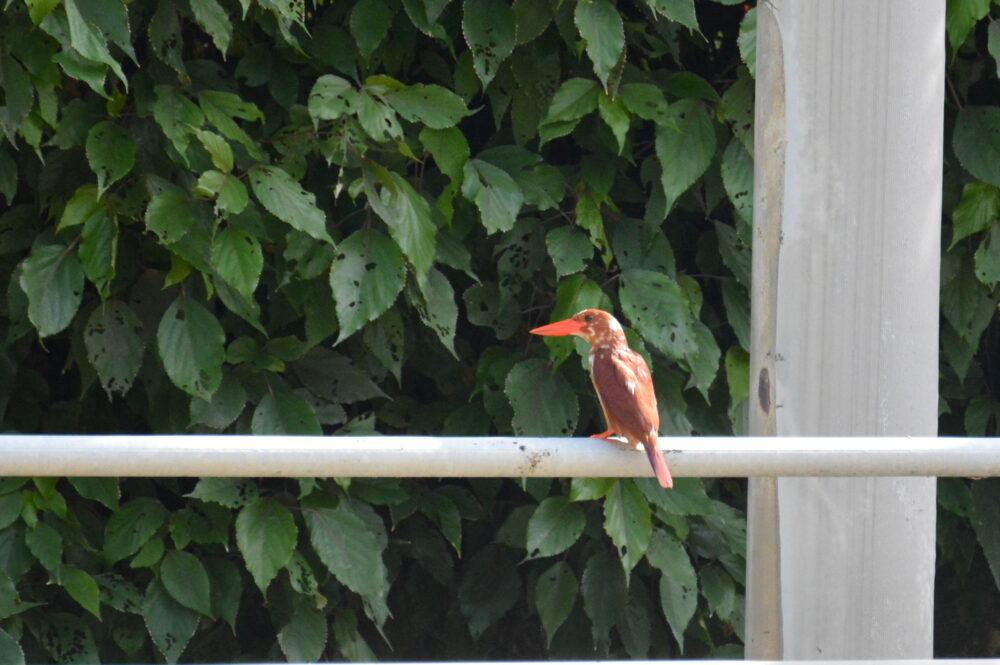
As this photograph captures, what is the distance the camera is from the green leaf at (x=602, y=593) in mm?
2369

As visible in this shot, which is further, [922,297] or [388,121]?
[388,121]

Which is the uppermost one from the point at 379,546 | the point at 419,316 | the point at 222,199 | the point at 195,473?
the point at 195,473

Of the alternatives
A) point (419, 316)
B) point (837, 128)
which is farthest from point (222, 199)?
point (837, 128)

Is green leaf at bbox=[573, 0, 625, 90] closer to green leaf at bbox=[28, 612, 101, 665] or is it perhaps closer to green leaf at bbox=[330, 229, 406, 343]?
green leaf at bbox=[330, 229, 406, 343]

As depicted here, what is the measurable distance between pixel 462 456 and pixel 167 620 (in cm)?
129

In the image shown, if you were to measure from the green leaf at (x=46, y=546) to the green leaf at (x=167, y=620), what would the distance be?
0.59 feet

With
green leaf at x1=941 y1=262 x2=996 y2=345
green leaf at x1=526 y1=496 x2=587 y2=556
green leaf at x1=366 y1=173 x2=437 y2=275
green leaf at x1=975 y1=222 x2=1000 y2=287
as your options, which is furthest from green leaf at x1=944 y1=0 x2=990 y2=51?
green leaf at x1=526 y1=496 x2=587 y2=556

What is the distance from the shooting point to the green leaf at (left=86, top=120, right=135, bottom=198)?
2.08m

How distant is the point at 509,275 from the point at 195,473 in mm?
1290

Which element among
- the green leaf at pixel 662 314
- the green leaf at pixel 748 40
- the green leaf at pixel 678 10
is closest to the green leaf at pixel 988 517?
the green leaf at pixel 662 314

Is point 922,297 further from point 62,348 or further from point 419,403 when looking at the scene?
point 62,348

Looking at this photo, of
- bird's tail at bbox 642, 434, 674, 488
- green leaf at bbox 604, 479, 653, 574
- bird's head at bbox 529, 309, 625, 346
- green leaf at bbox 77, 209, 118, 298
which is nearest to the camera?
bird's tail at bbox 642, 434, 674, 488

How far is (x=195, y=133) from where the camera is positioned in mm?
2115

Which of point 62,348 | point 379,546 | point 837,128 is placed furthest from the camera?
point 62,348
